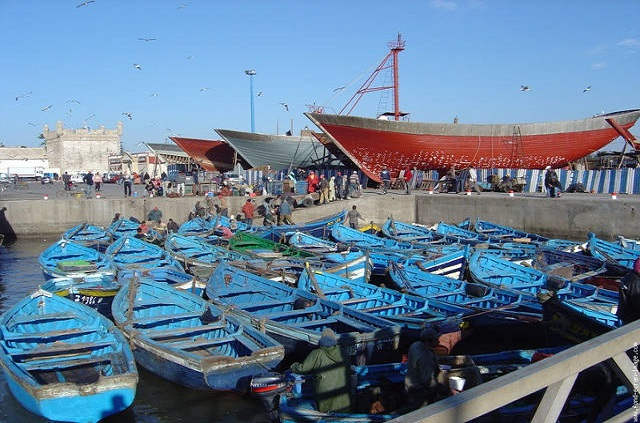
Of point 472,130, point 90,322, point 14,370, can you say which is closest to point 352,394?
point 14,370

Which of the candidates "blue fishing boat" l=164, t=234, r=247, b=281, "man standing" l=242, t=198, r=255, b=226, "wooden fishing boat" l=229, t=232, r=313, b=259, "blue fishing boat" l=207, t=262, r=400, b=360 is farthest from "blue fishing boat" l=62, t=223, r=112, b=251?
"blue fishing boat" l=207, t=262, r=400, b=360

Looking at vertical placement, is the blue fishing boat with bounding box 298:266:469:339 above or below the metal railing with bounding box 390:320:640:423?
below

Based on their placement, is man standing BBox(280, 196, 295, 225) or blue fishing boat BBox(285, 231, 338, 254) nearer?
blue fishing boat BBox(285, 231, 338, 254)

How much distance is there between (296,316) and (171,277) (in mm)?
4460

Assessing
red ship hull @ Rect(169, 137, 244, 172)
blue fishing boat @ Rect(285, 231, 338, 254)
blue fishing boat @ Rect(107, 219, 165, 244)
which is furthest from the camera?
red ship hull @ Rect(169, 137, 244, 172)

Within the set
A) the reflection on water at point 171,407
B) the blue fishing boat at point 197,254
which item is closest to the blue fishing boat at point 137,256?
the blue fishing boat at point 197,254

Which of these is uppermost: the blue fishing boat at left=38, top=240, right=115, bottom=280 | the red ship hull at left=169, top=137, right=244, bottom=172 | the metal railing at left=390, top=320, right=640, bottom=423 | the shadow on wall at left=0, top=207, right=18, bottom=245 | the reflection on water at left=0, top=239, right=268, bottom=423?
the red ship hull at left=169, top=137, right=244, bottom=172

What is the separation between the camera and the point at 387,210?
28391 mm

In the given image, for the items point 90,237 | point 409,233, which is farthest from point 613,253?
point 90,237

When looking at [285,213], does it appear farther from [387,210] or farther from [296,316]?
[296,316]

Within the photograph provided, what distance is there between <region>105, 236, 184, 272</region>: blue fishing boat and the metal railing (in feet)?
43.4

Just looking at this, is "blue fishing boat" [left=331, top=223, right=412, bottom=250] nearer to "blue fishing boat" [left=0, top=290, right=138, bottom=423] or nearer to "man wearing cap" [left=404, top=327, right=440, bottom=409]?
"blue fishing boat" [left=0, top=290, right=138, bottom=423]

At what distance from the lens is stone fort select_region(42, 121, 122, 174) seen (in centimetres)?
8006

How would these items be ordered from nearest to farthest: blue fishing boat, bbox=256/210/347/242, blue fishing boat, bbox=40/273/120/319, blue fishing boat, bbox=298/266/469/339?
blue fishing boat, bbox=298/266/469/339
blue fishing boat, bbox=40/273/120/319
blue fishing boat, bbox=256/210/347/242
